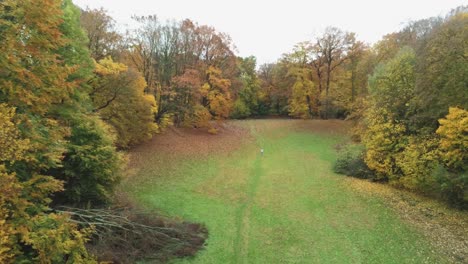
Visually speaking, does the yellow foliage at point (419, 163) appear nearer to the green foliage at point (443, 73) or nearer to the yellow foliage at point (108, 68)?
the green foliage at point (443, 73)

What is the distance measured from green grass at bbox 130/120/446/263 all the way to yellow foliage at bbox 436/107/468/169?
448 centimetres

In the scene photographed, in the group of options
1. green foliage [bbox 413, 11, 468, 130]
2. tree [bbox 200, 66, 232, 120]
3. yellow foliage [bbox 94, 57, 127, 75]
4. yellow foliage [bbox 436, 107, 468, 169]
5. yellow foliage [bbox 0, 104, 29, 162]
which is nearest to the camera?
yellow foliage [bbox 0, 104, 29, 162]

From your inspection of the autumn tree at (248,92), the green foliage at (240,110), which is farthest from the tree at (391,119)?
the autumn tree at (248,92)

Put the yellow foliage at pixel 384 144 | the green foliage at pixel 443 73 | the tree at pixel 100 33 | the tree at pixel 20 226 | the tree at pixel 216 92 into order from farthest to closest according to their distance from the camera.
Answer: the tree at pixel 216 92, the tree at pixel 100 33, the yellow foliage at pixel 384 144, the green foliage at pixel 443 73, the tree at pixel 20 226

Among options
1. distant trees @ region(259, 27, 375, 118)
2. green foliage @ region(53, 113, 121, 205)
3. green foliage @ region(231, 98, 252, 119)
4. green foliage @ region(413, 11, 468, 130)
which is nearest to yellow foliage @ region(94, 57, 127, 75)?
green foliage @ region(53, 113, 121, 205)

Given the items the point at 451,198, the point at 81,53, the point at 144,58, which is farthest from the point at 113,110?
the point at 451,198

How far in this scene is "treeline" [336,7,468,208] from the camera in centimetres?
1778

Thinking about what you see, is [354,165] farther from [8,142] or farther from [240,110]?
[240,110]

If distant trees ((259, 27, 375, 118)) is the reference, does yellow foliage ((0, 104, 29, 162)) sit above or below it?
below

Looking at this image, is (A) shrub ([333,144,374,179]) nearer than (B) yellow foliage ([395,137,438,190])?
No

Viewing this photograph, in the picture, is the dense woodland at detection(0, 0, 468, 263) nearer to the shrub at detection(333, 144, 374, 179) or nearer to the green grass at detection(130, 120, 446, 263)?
the shrub at detection(333, 144, 374, 179)

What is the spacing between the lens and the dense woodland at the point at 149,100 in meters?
9.19

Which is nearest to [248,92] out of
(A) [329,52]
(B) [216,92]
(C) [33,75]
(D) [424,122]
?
(A) [329,52]

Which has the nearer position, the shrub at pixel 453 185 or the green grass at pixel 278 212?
the green grass at pixel 278 212
